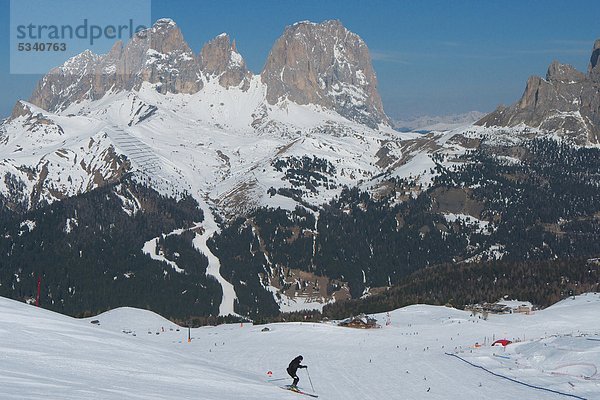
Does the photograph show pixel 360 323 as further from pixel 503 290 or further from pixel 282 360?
pixel 503 290

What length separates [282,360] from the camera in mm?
57719

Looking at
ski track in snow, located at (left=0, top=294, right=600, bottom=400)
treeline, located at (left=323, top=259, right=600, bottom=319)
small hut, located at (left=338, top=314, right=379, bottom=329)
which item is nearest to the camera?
ski track in snow, located at (left=0, top=294, right=600, bottom=400)

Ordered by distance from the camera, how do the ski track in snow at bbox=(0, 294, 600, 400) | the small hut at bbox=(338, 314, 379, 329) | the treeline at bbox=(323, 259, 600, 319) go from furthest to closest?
the treeline at bbox=(323, 259, 600, 319)
the small hut at bbox=(338, 314, 379, 329)
the ski track in snow at bbox=(0, 294, 600, 400)

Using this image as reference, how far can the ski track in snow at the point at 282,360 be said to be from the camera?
28.5m

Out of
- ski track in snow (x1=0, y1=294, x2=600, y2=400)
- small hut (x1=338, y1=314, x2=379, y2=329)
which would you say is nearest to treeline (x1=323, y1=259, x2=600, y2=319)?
small hut (x1=338, y1=314, x2=379, y2=329)

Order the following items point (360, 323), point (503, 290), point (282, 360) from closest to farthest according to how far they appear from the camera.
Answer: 1. point (282, 360)
2. point (360, 323)
3. point (503, 290)

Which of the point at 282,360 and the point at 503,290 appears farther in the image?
the point at 503,290

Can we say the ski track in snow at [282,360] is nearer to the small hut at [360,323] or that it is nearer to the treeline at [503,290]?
the small hut at [360,323]

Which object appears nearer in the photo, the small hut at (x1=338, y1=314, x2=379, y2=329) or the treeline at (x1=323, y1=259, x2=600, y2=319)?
the small hut at (x1=338, y1=314, x2=379, y2=329)

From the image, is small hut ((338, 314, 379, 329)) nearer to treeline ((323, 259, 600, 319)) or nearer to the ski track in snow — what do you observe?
the ski track in snow

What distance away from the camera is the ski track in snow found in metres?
28.5

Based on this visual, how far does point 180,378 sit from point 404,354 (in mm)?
32841

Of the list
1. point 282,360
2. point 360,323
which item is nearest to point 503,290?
point 360,323

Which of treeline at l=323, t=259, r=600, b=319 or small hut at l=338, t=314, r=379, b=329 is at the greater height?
treeline at l=323, t=259, r=600, b=319
